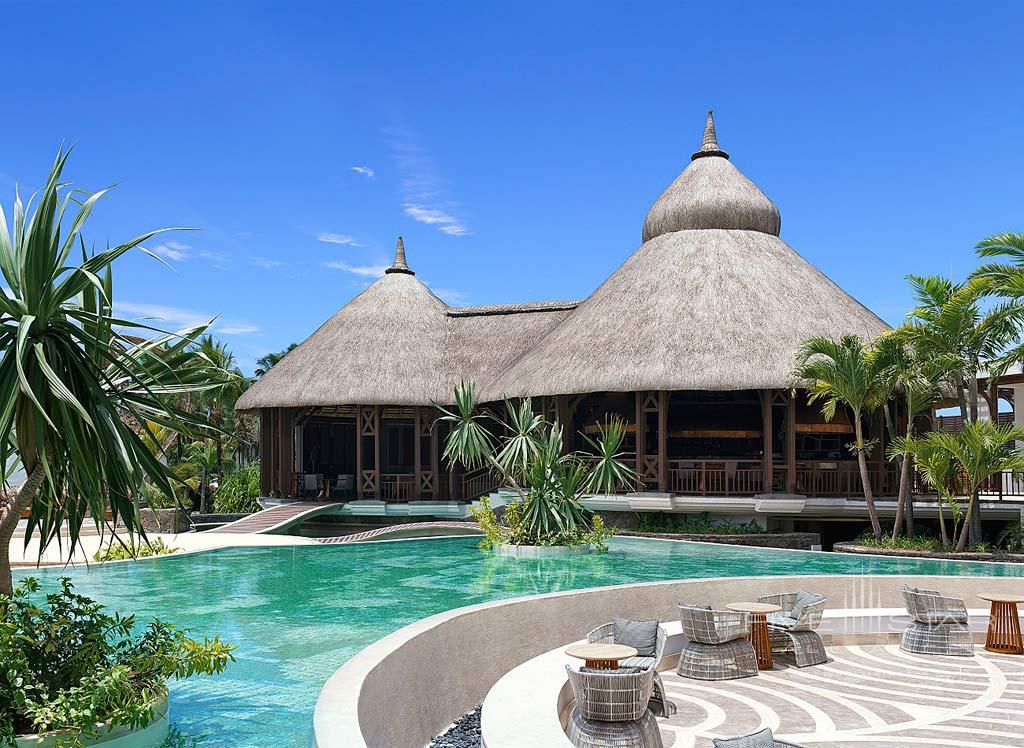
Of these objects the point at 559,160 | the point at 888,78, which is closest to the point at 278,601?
the point at 888,78

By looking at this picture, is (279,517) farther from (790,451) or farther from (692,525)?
(790,451)

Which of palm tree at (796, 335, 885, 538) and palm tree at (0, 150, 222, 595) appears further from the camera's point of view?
palm tree at (796, 335, 885, 538)

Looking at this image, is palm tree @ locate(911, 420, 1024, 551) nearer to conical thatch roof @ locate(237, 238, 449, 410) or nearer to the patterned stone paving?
the patterned stone paving

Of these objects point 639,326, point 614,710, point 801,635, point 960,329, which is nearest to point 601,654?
point 614,710

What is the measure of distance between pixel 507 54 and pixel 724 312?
1089 cm

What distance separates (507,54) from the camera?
26.6m

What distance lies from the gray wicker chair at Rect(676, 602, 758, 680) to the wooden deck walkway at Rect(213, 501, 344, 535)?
45.2 feet

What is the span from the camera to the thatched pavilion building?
63.7 ft

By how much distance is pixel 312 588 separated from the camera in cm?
1231

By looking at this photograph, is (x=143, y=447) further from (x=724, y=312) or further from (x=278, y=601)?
(x=724, y=312)

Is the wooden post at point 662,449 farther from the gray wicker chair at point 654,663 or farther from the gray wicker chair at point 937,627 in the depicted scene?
the gray wicker chair at point 654,663

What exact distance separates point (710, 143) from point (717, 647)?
64.2 feet

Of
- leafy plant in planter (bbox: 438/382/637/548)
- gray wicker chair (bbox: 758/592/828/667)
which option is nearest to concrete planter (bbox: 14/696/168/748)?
gray wicker chair (bbox: 758/592/828/667)

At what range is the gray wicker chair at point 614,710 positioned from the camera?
240 inches
